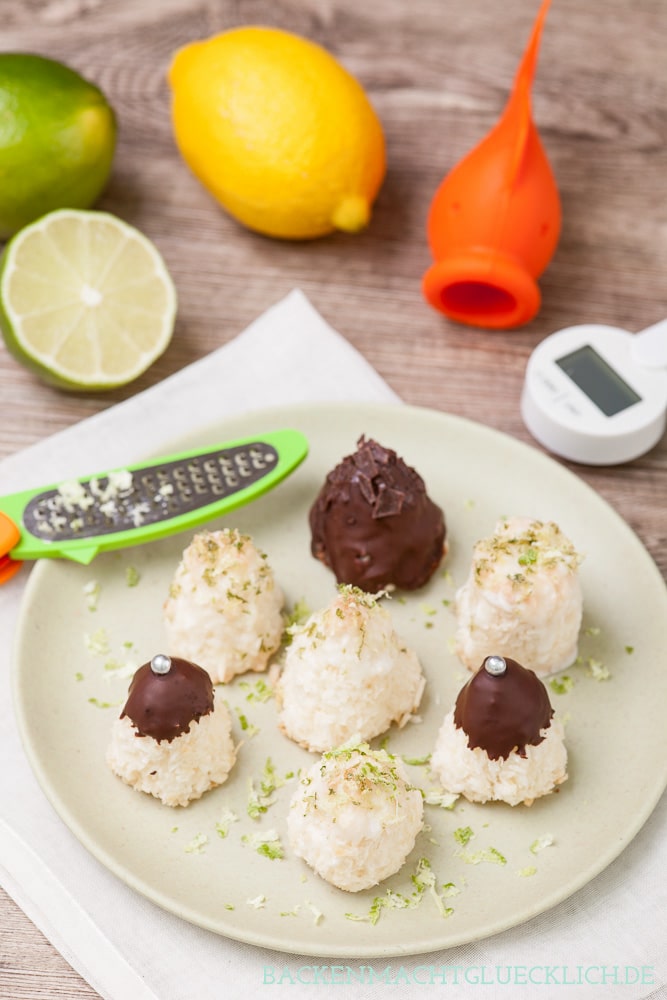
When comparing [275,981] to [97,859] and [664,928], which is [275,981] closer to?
[97,859]

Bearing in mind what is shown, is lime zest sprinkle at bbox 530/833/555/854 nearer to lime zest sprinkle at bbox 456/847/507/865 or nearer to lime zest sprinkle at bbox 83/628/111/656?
lime zest sprinkle at bbox 456/847/507/865

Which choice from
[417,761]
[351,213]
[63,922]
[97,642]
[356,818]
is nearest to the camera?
[356,818]

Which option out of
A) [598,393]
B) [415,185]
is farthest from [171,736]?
[415,185]

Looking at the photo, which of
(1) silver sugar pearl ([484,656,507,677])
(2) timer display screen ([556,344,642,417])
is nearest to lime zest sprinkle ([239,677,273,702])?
(1) silver sugar pearl ([484,656,507,677])

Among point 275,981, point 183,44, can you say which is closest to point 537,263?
point 183,44

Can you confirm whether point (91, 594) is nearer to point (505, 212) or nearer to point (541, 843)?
point (541, 843)

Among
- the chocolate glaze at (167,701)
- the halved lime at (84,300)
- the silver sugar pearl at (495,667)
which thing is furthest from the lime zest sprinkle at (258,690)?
the halved lime at (84,300)

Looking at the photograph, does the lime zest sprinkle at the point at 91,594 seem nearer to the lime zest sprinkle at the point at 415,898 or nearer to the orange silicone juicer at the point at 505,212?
the lime zest sprinkle at the point at 415,898
